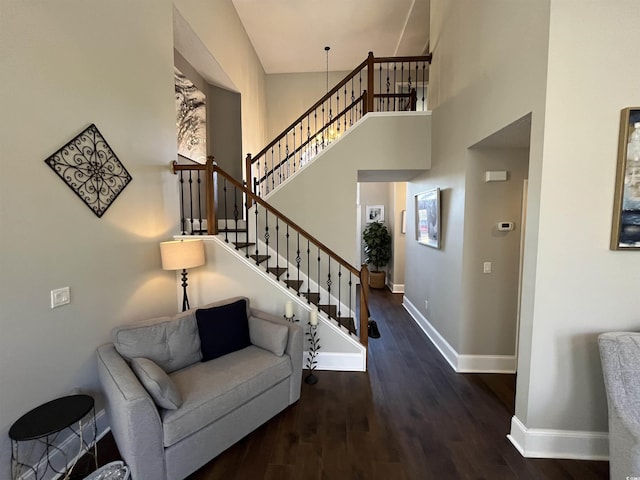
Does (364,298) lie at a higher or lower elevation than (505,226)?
lower

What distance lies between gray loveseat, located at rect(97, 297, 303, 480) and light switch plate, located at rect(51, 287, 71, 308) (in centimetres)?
37

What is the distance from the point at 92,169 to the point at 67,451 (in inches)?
76.5

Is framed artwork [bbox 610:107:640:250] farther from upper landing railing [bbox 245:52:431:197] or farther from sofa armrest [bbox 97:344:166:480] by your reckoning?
sofa armrest [bbox 97:344:166:480]

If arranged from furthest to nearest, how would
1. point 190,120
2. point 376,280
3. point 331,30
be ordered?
point 376,280
point 331,30
point 190,120

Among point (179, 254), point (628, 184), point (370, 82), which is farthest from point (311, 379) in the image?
point (370, 82)

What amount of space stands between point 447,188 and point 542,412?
232 cm

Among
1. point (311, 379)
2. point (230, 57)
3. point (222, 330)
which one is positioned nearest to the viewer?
point (222, 330)

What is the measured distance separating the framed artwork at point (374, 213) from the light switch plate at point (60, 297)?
6.19 meters

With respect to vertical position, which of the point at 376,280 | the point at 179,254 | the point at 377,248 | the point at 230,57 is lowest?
the point at 376,280

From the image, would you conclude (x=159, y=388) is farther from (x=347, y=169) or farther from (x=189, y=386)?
(x=347, y=169)

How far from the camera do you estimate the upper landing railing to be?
4184 millimetres

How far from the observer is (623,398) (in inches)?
64.1

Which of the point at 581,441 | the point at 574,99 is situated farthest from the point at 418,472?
the point at 574,99

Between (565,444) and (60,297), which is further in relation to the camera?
(565,444)
